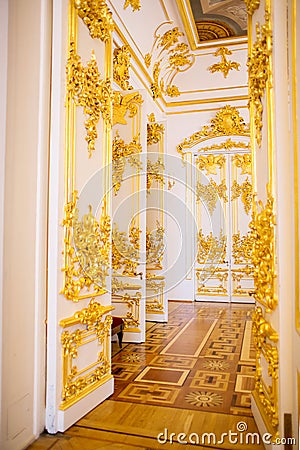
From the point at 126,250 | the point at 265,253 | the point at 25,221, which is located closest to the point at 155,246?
the point at 126,250

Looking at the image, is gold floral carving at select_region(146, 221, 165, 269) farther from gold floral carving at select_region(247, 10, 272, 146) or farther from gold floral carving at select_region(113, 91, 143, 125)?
gold floral carving at select_region(247, 10, 272, 146)

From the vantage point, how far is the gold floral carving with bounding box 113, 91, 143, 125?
456 centimetres

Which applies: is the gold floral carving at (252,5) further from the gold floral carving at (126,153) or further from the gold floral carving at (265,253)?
the gold floral carving at (126,153)

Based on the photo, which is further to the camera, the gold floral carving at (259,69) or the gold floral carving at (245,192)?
the gold floral carving at (245,192)

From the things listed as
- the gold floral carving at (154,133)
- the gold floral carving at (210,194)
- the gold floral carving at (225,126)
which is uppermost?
the gold floral carving at (225,126)

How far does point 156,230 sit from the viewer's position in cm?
589

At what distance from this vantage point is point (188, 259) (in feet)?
24.2

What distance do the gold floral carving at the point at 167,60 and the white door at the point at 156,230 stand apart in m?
0.77

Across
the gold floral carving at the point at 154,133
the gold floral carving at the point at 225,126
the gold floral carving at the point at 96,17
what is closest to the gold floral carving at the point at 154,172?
the gold floral carving at the point at 154,133

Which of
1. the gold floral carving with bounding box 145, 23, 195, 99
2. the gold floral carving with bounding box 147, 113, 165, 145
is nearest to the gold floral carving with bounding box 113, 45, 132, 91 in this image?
the gold floral carving with bounding box 145, 23, 195, 99

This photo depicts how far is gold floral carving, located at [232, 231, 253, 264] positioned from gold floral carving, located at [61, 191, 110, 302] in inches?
184

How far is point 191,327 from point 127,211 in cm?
188

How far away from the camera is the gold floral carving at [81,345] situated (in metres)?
2.45

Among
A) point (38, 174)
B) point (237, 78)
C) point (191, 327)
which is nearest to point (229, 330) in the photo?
point (191, 327)
